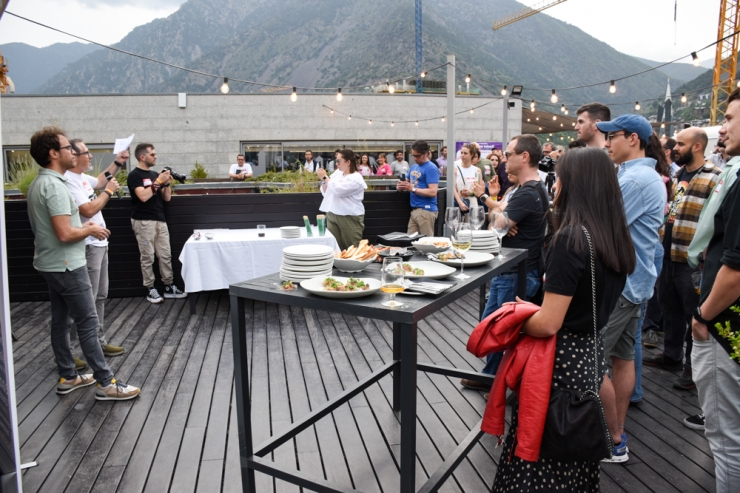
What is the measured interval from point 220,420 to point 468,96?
52.1 feet

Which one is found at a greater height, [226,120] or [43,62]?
[43,62]

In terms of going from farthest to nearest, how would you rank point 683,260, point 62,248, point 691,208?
point 683,260 → point 691,208 → point 62,248

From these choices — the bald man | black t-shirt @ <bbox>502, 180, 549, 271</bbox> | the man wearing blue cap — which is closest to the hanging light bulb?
the bald man

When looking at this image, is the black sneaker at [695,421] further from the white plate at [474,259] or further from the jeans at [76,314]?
the jeans at [76,314]

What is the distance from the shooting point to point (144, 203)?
5227mm

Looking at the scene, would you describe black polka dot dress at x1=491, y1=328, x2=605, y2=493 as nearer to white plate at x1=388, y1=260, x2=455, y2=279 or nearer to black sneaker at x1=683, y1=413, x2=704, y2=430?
white plate at x1=388, y1=260, x2=455, y2=279

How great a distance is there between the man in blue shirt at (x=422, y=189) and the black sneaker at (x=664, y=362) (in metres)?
2.89

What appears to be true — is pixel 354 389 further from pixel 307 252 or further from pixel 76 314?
pixel 76 314

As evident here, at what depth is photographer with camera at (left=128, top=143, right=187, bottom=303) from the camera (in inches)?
201

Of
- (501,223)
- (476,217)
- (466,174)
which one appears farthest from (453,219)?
(466,174)

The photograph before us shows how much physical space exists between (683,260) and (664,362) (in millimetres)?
812

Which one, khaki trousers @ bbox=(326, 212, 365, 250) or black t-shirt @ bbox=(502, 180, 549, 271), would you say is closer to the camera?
black t-shirt @ bbox=(502, 180, 549, 271)

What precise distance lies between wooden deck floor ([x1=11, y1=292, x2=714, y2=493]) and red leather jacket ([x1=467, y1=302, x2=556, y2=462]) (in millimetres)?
716

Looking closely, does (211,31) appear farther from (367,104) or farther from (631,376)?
(631,376)
